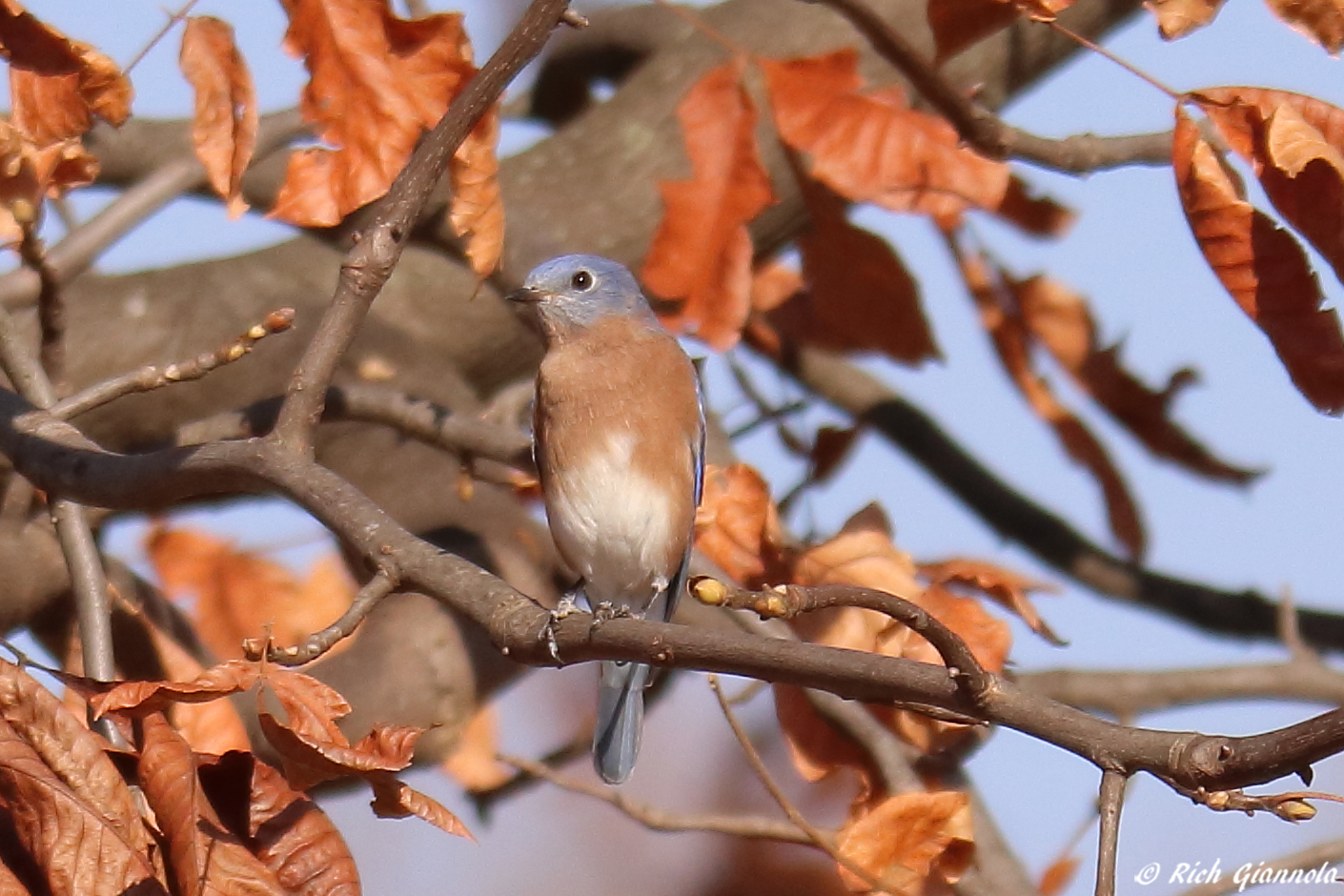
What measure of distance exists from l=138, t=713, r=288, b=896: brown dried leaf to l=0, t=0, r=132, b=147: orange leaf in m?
1.31

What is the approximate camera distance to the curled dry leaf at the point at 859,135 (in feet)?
11.7

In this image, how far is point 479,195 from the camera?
3076 mm

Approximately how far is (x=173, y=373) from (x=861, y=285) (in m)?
2.02

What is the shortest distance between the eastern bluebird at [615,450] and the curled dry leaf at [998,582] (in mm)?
639

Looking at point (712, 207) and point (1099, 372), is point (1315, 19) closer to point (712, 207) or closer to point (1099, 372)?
point (712, 207)

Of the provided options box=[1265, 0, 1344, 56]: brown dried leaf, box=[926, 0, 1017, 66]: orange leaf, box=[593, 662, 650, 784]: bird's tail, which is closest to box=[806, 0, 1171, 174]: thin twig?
box=[926, 0, 1017, 66]: orange leaf

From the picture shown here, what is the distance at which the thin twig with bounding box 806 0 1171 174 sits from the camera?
3.44 meters

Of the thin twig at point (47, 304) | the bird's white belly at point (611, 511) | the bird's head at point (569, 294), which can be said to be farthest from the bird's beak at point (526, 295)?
the thin twig at point (47, 304)

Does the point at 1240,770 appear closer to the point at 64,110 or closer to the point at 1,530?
the point at 64,110

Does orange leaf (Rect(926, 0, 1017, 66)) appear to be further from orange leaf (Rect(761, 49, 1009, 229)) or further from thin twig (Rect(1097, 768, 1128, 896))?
thin twig (Rect(1097, 768, 1128, 896))

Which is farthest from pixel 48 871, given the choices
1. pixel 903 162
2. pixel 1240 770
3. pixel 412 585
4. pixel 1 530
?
pixel 903 162

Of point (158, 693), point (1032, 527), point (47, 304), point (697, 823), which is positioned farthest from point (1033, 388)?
point (158, 693)

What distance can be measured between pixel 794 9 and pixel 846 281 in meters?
1.07

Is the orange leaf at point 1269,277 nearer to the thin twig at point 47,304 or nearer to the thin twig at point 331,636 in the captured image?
the thin twig at point 331,636
